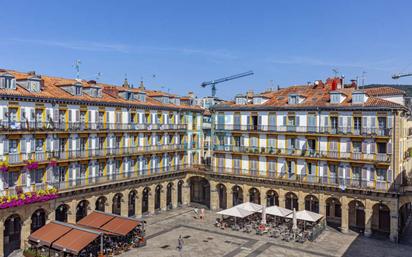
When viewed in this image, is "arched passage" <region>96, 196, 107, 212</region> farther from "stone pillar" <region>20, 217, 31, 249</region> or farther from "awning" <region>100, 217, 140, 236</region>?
"stone pillar" <region>20, 217, 31, 249</region>

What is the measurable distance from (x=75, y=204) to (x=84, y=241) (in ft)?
35.9

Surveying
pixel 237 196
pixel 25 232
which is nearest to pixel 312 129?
pixel 237 196

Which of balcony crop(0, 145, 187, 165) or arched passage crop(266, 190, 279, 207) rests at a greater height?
balcony crop(0, 145, 187, 165)

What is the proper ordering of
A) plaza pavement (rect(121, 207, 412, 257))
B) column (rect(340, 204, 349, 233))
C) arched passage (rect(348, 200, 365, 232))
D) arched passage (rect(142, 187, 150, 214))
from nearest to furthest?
plaza pavement (rect(121, 207, 412, 257)) < column (rect(340, 204, 349, 233)) < arched passage (rect(348, 200, 365, 232)) < arched passage (rect(142, 187, 150, 214))

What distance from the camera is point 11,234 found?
48531mm

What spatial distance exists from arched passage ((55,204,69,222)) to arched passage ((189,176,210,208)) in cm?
2495

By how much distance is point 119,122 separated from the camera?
5394cm

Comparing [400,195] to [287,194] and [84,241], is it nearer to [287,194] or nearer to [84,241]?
[287,194]

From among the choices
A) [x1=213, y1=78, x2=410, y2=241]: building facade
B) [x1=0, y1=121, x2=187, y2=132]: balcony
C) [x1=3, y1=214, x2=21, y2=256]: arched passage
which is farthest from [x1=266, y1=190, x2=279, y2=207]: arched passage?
[x1=3, y1=214, x2=21, y2=256]: arched passage

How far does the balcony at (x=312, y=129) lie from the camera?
48750mm

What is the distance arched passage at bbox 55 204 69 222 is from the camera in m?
46.7

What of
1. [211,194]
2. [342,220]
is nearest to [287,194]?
[342,220]

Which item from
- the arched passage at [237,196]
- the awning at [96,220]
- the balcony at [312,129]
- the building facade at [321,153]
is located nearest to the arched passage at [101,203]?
the awning at [96,220]

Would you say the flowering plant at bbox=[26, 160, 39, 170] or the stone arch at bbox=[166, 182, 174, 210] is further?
the stone arch at bbox=[166, 182, 174, 210]
